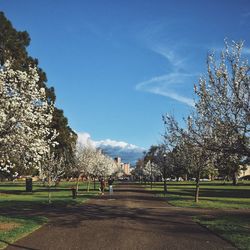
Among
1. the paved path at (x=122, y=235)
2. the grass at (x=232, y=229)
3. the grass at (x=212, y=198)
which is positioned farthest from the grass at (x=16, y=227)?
the grass at (x=212, y=198)

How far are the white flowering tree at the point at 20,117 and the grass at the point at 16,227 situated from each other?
2241mm

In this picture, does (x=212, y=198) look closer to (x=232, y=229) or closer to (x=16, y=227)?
(x=232, y=229)

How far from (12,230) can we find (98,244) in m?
4.55

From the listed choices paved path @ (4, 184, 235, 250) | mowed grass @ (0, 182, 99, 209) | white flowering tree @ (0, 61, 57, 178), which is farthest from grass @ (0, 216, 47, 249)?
mowed grass @ (0, 182, 99, 209)

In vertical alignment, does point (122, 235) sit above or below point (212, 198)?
below

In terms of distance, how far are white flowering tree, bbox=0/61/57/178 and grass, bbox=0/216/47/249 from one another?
2.24 m

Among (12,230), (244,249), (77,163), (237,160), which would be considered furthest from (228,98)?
(77,163)

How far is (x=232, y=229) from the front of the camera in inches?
624

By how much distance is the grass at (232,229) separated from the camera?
42.8ft

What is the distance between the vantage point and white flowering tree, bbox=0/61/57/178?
14938mm

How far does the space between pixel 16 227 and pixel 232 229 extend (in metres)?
8.56

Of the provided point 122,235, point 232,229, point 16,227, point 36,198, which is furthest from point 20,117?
point 36,198

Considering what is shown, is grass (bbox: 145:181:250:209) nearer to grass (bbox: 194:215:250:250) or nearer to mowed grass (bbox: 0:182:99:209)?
mowed grass (bbox: 0:182:99:209)

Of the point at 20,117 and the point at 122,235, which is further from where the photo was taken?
the point at 20,117
